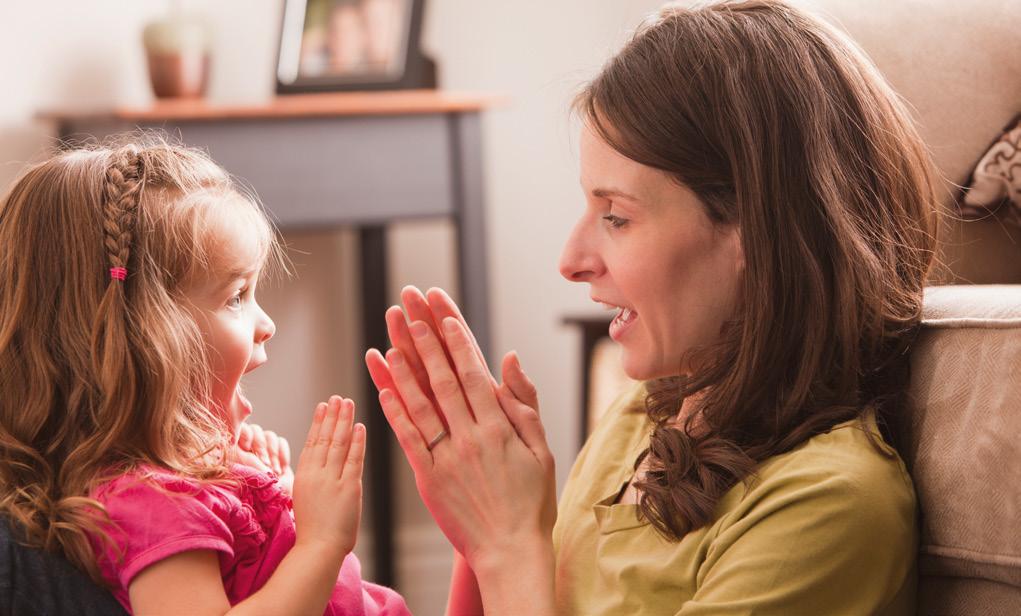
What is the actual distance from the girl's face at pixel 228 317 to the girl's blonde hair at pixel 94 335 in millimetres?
14

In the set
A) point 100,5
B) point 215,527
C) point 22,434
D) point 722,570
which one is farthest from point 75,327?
point 100,5

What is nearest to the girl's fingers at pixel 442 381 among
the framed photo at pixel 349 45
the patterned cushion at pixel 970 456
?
the patterned cushion at pixel 970 456

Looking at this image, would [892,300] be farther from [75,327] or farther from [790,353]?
[75,327]

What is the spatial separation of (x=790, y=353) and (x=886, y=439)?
0.39 feet

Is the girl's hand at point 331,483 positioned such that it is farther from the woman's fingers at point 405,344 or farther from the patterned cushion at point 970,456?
the patterned cushion at point 970,456

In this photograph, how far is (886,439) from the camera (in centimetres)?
101

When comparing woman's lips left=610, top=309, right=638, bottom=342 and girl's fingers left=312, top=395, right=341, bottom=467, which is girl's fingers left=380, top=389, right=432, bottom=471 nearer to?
girl's fingers left=312, top=395, right=341, bottom=467

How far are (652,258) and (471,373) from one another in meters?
0.20

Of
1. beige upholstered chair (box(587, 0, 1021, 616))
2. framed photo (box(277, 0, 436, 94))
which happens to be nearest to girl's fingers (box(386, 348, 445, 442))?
beige upholstered chair (box(587, 0, 1021, 616))

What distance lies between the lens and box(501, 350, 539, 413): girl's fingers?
42.5 inches

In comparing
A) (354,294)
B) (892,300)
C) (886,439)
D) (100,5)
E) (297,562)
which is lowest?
(354,294)

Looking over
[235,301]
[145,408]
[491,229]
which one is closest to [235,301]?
[235,301]

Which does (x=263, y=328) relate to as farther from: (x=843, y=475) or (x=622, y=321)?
(x=843, y=475)

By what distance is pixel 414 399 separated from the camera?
1.09 meters
